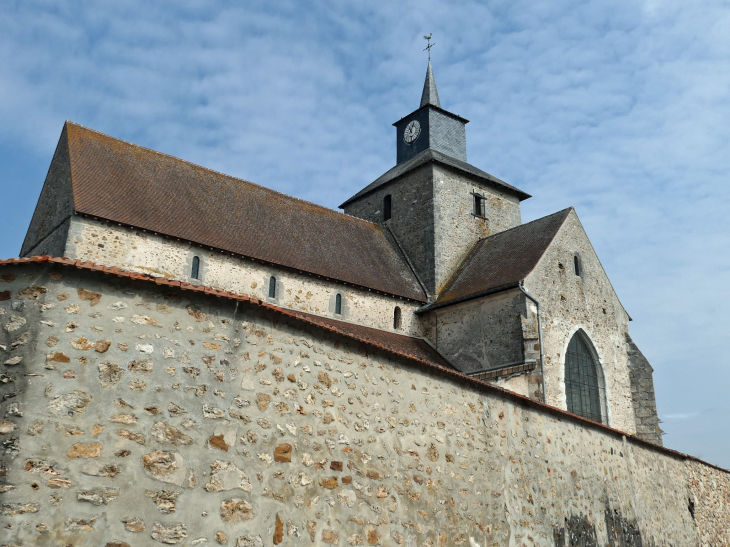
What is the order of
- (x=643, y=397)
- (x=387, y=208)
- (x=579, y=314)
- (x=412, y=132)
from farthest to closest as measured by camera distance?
1. (x=412, y=132)
2. (x=387, y=208)
3. (x=643, y=397)
4. (x=579, y=314)

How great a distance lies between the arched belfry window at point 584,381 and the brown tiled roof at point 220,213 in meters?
4.29

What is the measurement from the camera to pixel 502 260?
18016 millimetres

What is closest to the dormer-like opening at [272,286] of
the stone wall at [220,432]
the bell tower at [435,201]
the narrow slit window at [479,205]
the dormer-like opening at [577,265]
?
the bell tower at [435,201]

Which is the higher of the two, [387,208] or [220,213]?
[387,208]

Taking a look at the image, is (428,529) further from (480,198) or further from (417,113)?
(417,113)

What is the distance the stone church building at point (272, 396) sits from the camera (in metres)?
4.62

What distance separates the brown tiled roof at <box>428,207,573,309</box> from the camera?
16844mm

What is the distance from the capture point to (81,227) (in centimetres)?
1234

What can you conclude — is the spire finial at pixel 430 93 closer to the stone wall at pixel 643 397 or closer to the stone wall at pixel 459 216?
the stone wall at pixel 459 216

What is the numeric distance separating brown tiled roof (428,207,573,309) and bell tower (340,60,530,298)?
0.59 m

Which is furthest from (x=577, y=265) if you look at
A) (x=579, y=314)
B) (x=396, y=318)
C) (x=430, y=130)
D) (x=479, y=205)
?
(x=430, y=130)

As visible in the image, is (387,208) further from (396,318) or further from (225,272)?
(225,272)

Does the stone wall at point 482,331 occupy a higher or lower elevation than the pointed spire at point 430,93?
lower

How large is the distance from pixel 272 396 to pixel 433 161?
15.9 m
